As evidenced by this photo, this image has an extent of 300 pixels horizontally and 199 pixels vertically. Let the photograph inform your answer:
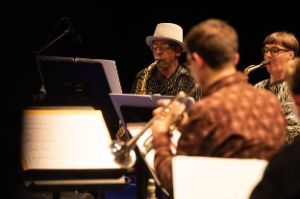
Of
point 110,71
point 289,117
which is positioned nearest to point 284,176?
point 110,71

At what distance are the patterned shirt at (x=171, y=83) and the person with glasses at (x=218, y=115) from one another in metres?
2.03

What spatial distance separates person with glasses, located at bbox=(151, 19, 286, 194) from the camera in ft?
7.59

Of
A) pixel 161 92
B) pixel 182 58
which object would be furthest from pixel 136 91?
pixel 182 58

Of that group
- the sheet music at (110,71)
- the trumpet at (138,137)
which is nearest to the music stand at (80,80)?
A: the sheet music at (110,71)

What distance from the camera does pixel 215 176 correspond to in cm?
223

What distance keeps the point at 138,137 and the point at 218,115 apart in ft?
Answer: 1.43

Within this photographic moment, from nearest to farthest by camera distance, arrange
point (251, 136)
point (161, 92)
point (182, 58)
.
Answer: point (251, 136) → point (161, 92) → point (182, 58)

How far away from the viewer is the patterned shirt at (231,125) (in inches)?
90.7

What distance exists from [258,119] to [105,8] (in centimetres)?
506

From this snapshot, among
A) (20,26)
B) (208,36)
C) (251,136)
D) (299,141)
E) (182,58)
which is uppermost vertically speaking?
(20,26)

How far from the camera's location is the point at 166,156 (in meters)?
2.50

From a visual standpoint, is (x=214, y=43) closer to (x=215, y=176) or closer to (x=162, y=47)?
(x=215, y=176)

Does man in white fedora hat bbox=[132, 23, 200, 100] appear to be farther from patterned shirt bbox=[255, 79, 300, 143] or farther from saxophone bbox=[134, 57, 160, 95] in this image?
patterned shirt bbox=[255, 79, 300, 143]

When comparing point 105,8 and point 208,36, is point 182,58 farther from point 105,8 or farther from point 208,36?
point 208,36
